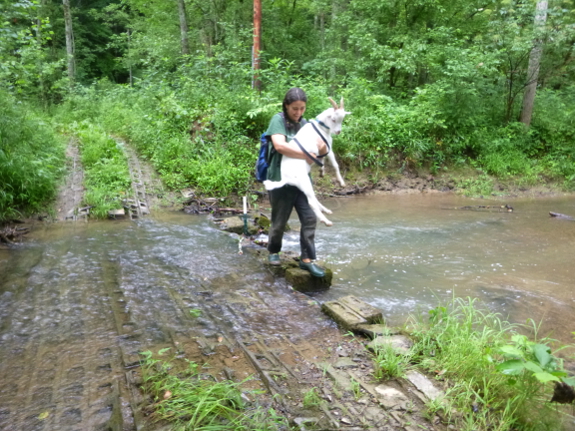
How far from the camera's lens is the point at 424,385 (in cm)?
269

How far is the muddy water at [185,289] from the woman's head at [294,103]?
1836 mm

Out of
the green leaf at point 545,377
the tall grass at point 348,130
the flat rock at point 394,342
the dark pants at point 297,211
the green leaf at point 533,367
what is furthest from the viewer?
the tall grass at point 348,130

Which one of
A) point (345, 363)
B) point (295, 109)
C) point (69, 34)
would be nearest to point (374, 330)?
point (345, 363)

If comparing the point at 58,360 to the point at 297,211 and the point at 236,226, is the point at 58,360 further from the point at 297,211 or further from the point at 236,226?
the point at 236,226

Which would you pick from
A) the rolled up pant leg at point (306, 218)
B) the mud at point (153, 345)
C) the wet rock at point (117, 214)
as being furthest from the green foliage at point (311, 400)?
the wet rock at point (117, 214)

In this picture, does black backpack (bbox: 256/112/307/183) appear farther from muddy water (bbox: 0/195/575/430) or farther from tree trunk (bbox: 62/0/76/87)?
tree trunk (bbox: 62/0/76/87)

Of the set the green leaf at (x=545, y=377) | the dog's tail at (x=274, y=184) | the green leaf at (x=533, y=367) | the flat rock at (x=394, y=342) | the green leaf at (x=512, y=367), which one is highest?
the dog's tail at (x=274, y=184)

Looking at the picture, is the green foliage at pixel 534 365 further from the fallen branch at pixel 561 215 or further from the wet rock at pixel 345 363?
the fallen branch at pixel 561 215

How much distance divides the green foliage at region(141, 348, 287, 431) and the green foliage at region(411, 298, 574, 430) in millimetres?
1067

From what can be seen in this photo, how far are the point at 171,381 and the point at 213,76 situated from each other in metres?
10.5

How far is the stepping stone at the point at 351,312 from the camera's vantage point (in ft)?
11.5

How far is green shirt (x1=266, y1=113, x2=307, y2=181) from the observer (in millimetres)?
4037

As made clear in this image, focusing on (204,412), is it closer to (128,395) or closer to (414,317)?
(128,395)

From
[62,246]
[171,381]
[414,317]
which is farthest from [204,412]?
[62,246]
